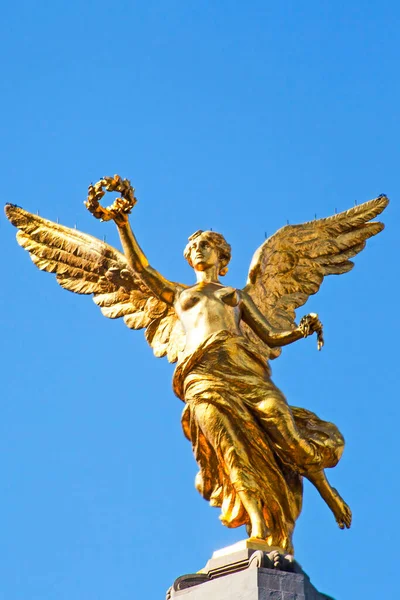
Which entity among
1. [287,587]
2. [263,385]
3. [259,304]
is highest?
[259,304]

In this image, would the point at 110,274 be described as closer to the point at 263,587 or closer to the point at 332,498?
the point at 332,498

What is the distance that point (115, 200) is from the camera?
18.1 metres

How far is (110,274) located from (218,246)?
4.81ft

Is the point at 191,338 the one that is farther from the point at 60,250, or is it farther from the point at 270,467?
the point at 60,250

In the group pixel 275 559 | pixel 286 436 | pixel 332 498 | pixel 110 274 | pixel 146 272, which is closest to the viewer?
pixel 275 559

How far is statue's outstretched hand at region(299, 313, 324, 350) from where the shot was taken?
17.5 metres

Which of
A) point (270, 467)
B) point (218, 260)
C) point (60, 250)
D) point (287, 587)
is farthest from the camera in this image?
point (60, 250)

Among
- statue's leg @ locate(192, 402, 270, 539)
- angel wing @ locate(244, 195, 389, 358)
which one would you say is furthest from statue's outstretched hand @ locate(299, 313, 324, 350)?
angel wing @ locate(244, 195, 389, 358)

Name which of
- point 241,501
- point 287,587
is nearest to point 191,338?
point 241,501

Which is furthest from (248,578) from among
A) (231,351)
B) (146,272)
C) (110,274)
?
(110,274)

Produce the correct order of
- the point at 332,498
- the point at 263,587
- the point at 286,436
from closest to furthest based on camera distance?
the point at 263,587 → the point at 286,436 → the point at 332,498

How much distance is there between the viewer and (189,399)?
701 inches

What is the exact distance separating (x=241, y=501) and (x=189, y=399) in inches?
48.0

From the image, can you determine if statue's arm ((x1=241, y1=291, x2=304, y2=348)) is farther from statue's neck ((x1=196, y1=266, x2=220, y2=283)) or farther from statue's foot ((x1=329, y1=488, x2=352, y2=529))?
statue's foot ((x1=329, y1=488, x2=352, y2=529))
